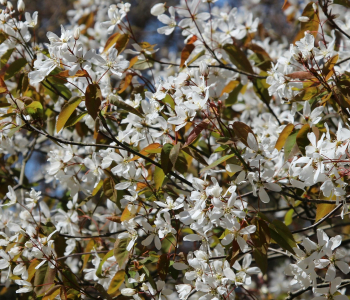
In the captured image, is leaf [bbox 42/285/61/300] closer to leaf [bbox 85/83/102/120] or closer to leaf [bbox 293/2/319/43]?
leaf [bbox 85/83/102/120]

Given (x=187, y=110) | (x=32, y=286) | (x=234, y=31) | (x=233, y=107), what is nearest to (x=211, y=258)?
(x=187, y=110)

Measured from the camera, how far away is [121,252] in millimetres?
1586

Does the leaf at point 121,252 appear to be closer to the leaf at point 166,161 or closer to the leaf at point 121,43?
the leaf at point 166,161

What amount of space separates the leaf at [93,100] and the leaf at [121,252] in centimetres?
53

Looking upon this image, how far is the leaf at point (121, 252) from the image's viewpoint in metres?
1.56

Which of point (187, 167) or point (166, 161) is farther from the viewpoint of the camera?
point (187, 167)

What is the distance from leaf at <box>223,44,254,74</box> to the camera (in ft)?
6.69

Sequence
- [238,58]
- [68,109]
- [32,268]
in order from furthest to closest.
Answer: [238,58]
[32,268]
[68,109]

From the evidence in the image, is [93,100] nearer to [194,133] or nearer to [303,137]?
[194,133]

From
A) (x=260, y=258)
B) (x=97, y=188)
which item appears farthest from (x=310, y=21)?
(x=97, y=188)

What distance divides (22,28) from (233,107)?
145cm

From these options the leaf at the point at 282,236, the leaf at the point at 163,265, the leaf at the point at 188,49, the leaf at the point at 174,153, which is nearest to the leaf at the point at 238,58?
the leaf at the point at 188,49

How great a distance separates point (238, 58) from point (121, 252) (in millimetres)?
1131

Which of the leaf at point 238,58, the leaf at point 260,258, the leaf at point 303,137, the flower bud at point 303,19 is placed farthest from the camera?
the leaf at point 238,58
